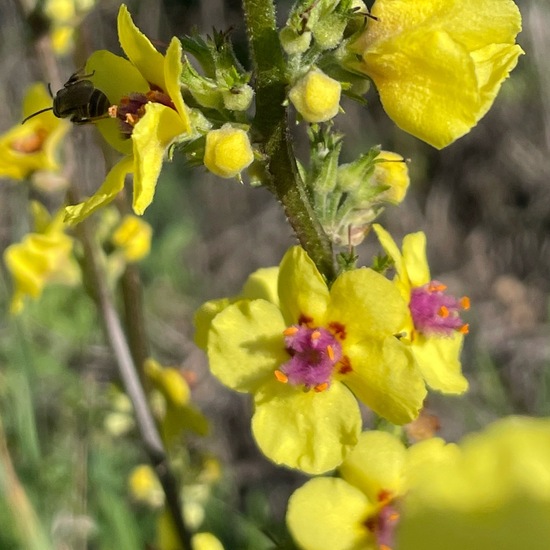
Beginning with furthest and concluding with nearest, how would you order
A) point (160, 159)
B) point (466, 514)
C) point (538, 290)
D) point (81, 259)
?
point (538, 290) → point (81, 259) → point (160, 159) → point (466, 514)

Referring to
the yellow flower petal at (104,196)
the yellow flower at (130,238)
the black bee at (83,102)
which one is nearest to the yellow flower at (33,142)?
the yellow flower at (130,238)

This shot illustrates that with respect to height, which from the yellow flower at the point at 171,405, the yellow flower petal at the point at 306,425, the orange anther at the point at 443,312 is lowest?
the yellow flower at the point at 171,405

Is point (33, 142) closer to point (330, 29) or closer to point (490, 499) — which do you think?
point (330, 29)

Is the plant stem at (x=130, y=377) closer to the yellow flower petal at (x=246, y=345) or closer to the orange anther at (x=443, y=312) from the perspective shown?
the yellow flower petal at (x=246, y=345)

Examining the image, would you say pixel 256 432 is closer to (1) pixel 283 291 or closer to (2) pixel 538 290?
(1) pixel 283 291

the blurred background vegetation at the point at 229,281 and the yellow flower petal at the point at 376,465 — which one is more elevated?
the yellow flower petal at the point at 376,465

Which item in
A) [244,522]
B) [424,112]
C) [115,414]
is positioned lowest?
[244,522]

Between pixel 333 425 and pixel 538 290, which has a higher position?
pixel 333 425

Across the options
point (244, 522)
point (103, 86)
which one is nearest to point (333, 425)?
point (103, 86)
